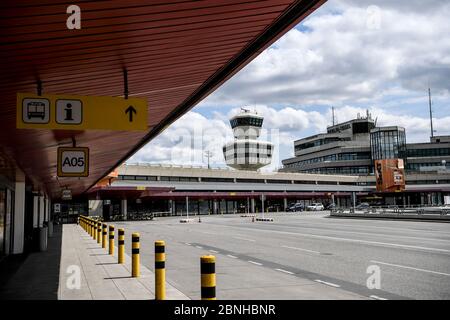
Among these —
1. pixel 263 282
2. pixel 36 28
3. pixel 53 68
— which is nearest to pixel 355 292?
pixel 263 282

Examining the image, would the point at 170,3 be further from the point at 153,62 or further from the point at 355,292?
the point at 355,292

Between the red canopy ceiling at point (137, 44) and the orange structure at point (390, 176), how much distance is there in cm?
4871

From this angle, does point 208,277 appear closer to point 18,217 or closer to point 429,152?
point 18,217

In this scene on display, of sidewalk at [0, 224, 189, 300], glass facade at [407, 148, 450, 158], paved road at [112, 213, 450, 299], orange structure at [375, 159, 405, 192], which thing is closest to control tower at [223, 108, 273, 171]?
glass facade at [407, 148, 450, 158]

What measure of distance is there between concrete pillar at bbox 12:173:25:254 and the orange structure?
43121 mm

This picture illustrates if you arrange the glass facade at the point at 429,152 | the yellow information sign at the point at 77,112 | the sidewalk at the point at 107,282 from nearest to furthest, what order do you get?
the yellow information sign at the point at 77,112, the sidewalk at the point at 107,282, the glass facade at the point at 429,152

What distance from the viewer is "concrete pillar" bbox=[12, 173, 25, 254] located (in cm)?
1758

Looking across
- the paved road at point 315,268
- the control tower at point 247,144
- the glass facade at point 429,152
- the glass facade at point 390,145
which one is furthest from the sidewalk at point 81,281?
the glass facade at point 429,152

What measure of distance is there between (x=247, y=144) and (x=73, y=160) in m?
119

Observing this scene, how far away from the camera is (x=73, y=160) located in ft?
32.3

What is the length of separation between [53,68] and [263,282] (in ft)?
21.1

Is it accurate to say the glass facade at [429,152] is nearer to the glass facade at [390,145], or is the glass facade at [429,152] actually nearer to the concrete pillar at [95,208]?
the glass facade at [390,145]

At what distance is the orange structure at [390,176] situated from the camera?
5219 centimetres

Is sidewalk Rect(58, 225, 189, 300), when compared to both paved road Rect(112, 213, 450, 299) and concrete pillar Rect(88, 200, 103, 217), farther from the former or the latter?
concrete pillar Rect(88, 200, 103, 217)
